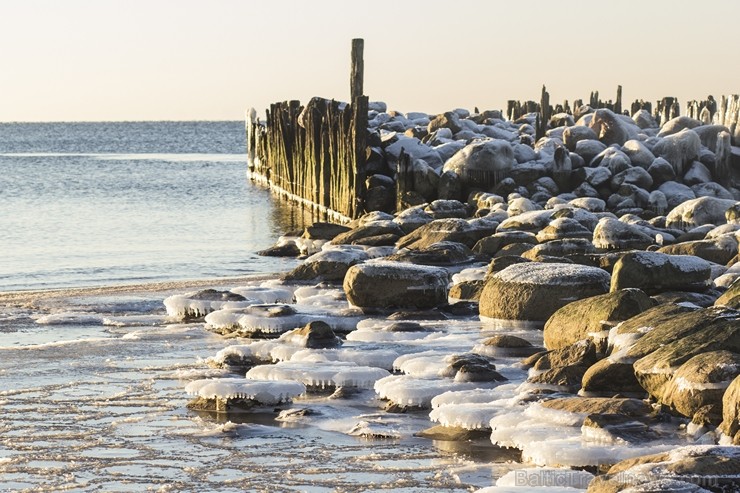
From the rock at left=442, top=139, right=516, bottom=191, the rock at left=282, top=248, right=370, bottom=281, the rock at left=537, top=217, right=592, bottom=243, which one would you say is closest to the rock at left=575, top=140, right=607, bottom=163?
the rock at left=442, top=139, right=516, bottom=191

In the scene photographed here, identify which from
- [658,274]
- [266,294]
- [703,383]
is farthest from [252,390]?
[266,294]

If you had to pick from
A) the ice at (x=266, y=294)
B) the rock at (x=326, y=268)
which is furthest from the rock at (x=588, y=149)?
the ice at (x=266, y=294)

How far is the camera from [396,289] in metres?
13.4

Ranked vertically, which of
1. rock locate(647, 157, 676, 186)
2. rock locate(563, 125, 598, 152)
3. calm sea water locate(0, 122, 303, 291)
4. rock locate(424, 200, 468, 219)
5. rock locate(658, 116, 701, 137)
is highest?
rock locate(658, 116, 701, 137)

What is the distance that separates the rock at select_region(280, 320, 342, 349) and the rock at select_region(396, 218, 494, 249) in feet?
21.9

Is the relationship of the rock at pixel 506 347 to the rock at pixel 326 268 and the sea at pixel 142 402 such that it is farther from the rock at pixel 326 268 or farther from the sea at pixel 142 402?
the rock at pixel 326 268

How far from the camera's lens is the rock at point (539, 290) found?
12.2m

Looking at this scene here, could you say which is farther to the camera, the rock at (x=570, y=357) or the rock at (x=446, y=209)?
the rock at (x=446, y=209)

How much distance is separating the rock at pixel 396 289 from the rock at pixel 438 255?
2.84 m

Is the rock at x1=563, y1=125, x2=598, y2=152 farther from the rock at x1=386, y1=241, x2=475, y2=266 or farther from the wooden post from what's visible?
the rock at x1=386, y1=241, x2=475, y2=266

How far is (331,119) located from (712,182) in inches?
326

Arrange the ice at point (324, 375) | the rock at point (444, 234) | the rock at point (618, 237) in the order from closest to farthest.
Result: the ice at point (324, 375)
the rock at point (618, 237)
the rock at point (444, 234)

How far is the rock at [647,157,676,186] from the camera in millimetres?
24750

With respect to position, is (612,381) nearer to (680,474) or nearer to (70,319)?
(680,474)
